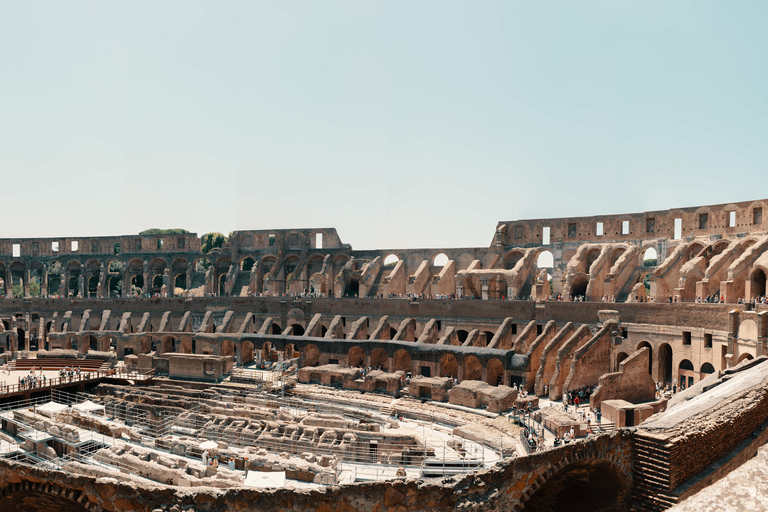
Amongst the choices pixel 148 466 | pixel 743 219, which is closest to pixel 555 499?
pixel 148 466

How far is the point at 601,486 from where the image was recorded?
47.8 feet

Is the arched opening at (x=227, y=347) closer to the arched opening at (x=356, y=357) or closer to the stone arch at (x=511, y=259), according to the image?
the arched opening at (x=356, y=357)

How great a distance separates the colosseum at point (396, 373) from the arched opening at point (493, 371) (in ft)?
0.69

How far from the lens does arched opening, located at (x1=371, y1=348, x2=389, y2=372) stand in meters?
35.5

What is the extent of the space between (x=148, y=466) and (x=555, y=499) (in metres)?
14.1

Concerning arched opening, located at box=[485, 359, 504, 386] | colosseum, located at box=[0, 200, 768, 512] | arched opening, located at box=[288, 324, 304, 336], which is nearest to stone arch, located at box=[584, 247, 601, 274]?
colosseum, located at box=[0, 200, 768, 512]

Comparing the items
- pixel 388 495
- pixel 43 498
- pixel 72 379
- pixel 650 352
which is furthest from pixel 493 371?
pixel 72 379

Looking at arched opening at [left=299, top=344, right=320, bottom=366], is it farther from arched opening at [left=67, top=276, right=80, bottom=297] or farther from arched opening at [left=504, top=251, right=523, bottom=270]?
arched opening at [left=67, top=276, right=80, bottom=297]

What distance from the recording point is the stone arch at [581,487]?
13.5 meters

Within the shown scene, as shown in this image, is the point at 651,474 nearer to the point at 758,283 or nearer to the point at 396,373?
the point at 396,373

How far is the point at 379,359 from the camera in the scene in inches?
1409

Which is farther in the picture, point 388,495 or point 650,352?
point 650,352

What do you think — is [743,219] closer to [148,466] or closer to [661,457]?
[661,457]

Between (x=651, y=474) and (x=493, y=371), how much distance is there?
693 inches
